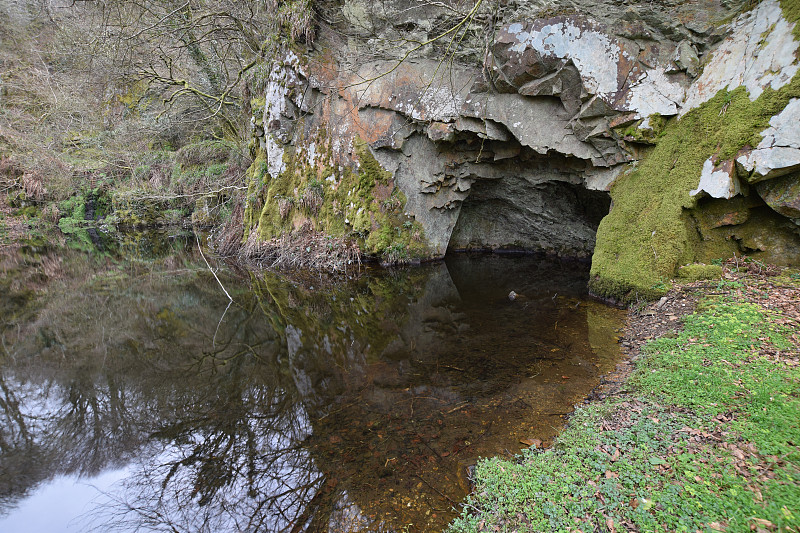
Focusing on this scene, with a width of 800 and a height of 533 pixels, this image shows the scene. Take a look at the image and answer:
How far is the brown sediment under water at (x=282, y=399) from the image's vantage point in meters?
3.25

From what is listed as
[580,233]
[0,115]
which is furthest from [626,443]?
[0,115]

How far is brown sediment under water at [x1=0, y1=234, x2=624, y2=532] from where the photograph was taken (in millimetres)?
3250

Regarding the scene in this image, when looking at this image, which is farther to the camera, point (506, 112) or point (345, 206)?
point (345, 206)

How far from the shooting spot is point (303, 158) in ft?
37.0

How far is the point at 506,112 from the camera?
28.1 feet

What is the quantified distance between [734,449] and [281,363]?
5162mm

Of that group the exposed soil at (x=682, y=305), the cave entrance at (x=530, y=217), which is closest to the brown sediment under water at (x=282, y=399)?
the exposed soil at (x=682, y=305)

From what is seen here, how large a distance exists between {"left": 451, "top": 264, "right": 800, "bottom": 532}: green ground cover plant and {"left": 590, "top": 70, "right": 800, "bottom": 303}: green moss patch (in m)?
2.07

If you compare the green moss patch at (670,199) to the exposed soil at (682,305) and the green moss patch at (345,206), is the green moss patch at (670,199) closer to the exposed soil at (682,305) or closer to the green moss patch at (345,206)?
the exposed soil at (682,305)

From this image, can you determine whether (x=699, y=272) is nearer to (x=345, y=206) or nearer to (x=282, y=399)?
(x=282, y=399)

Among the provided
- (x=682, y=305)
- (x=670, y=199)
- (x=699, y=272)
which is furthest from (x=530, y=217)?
(x=682, y=305)

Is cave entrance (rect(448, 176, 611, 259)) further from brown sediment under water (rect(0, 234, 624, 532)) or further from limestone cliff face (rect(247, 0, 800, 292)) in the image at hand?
brown sediment under water (rect(0, 234, 624, 532))

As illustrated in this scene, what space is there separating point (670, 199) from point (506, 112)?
3.93 meters

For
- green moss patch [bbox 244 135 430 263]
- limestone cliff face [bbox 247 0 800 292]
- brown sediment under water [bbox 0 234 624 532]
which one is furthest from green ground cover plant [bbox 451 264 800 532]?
green moss patch [bbox 244 135 430 263]
